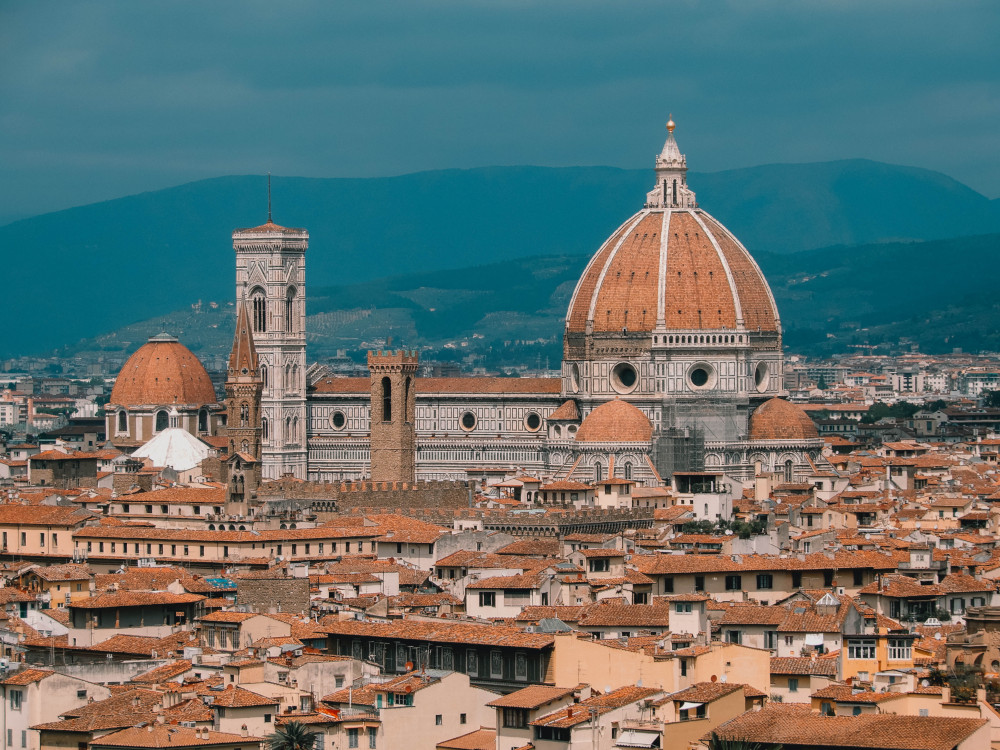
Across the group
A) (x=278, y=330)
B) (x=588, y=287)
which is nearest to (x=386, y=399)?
(x=278, y=330)

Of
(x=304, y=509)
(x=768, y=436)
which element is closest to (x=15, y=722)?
(x=304, y=509)

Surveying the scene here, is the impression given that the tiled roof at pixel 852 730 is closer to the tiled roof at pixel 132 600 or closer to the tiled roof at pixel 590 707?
the tiled roof at pixel 590 707

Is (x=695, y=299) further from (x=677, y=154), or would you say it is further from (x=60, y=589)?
(x=60, y=589)

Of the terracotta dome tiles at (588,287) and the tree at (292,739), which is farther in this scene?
the terracotta dome tiles at (588,287)

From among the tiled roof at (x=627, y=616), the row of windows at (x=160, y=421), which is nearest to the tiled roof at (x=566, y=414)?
the row of windows at (x=160, y=421)

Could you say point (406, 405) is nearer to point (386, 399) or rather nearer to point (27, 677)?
point (386, 399)

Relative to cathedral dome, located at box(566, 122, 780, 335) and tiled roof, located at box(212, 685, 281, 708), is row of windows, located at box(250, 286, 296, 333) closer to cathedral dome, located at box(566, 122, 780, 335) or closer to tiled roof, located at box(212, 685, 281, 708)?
cathedral dome, located at box(566, 122, 780, 335)

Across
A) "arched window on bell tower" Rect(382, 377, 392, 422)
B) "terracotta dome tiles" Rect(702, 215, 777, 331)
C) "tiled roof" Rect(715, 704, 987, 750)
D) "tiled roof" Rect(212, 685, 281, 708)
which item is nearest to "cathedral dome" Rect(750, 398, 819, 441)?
"terracotta dome tiles" Rect(702, 215, 777, 331)
